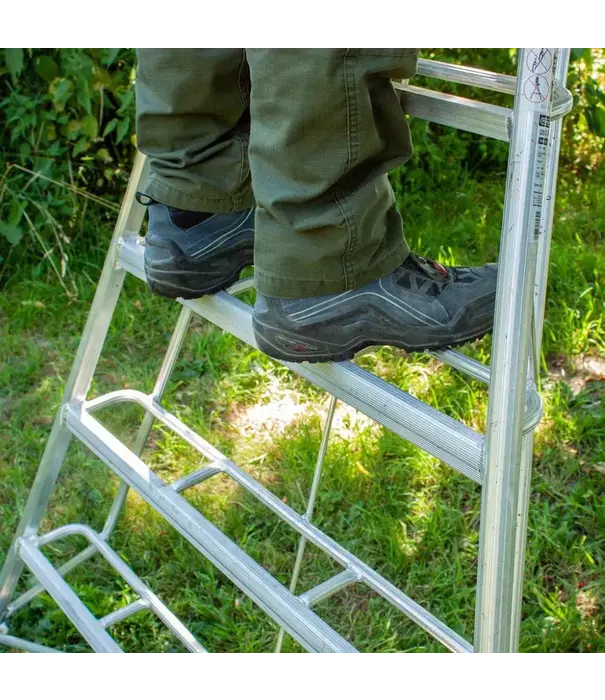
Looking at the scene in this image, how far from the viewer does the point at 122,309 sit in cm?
300

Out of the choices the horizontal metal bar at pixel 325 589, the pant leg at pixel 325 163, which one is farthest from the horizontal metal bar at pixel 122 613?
the pant leg at pixel 325 163

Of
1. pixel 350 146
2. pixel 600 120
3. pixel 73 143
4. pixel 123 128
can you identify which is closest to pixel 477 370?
pixel 350 146

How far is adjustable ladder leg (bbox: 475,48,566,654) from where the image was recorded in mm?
878

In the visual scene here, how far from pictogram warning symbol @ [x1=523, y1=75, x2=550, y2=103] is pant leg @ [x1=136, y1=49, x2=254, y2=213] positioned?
0.50m

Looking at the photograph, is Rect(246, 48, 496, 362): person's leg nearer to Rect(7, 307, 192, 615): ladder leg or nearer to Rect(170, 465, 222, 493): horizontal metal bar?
Rect(170, 465, 222, 493): horizontal metal bar

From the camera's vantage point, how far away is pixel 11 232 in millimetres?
3078

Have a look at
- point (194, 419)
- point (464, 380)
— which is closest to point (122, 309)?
point (194, 419)

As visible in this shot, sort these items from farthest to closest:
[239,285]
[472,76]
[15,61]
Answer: [15,61] < [239,285] < [472,76]

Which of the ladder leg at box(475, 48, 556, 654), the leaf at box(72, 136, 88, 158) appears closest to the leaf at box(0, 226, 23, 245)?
the leaf at box(72, 136, 88, 158)

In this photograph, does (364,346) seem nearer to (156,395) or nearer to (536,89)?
(536,89)

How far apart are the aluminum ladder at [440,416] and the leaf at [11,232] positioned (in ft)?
4.31

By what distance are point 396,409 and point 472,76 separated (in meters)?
0.50

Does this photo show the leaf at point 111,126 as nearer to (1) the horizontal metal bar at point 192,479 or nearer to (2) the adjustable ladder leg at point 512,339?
(1) the horizontal metal bar at point 192,479

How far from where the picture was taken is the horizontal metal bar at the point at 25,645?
1980mm
